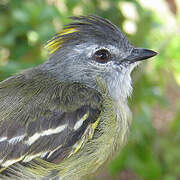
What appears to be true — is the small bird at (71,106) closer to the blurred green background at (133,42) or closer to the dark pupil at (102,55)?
the dark pupil at (102,55)

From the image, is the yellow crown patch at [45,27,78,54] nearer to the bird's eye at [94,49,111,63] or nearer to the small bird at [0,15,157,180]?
the small bird at [0,15,157,180]

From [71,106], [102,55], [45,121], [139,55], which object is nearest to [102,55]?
[102,55]

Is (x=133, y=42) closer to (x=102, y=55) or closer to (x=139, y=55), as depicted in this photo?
(x=139, y=55)

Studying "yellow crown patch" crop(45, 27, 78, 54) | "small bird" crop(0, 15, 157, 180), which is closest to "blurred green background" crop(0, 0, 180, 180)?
"yellow crown patch" crop(45, 27, 78, 54)

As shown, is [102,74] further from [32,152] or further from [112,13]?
[112,13]

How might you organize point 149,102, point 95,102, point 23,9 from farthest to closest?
point 149,102
point 23,9
point 95,102

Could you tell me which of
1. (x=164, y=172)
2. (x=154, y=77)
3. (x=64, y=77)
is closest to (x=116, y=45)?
(x=64, y=77)

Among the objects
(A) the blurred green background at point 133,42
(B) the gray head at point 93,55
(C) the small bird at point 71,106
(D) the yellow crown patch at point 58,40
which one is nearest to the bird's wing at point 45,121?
(C) the small bird at point 71,106
